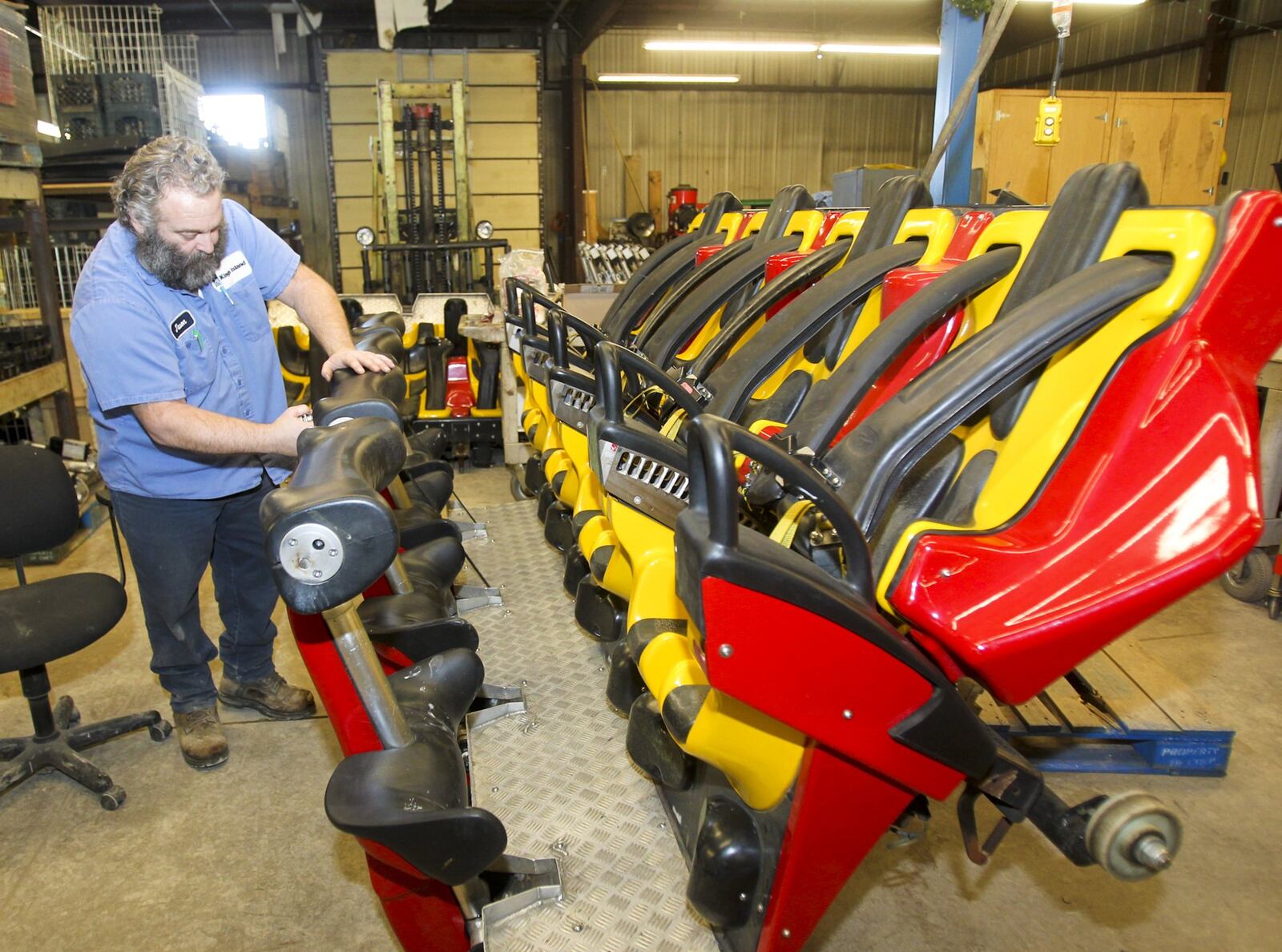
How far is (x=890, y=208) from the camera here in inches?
83.3

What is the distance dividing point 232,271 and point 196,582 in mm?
896

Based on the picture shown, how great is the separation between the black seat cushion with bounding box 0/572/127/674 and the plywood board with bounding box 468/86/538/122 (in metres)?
10.6

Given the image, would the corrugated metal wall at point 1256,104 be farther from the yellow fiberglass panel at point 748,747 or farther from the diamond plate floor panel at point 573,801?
the yellow fiberglass panel at point 748,747

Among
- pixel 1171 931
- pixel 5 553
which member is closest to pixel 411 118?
pixel 5 553

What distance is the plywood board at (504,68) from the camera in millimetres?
11883

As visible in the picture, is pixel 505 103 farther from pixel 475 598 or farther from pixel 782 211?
pixel 475 598

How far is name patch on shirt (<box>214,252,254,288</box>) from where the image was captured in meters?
2.32

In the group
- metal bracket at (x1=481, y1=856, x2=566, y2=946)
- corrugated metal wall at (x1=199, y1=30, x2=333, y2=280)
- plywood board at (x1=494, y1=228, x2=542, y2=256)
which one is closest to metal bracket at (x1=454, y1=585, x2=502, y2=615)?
metal bracket at (x1=481, y1=856, x2=566, y2=946)

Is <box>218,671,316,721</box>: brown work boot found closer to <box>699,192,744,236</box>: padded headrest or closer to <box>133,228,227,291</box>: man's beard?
<box>133,228,227,291</box>: man's beard

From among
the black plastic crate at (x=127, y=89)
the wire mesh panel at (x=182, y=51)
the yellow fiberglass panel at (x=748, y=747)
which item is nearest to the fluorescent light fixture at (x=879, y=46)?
the black plastic crate at (x=127, y=89)

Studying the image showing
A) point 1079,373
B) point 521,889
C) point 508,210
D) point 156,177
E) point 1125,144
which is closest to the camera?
point 1079,373

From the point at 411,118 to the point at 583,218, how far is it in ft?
18.1

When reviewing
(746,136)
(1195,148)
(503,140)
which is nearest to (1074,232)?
(1195,148)

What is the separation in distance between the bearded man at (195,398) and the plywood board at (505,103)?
10286 mm
